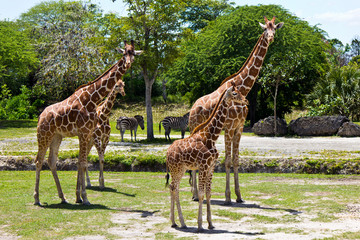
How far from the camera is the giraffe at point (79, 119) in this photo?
11.8m

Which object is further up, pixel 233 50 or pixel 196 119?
pixel 233 50

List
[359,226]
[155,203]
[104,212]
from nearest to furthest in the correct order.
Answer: [359,226], [104,212], [155,203]

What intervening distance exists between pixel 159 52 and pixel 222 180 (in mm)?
15631

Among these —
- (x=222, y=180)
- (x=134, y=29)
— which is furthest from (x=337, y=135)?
(x=222, y=180)

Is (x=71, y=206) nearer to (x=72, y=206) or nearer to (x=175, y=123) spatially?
(x=72, y=206)

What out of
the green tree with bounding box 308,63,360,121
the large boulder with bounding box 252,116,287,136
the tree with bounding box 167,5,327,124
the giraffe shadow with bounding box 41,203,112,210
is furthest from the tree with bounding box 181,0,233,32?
the giraffe shadow with bounding box 41,203,112,210

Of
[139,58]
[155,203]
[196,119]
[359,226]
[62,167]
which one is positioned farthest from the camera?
Result: [139,58]

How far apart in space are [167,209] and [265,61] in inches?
997

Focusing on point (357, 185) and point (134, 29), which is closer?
point (357, 185)

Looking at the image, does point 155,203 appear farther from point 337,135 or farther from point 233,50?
point 233,50

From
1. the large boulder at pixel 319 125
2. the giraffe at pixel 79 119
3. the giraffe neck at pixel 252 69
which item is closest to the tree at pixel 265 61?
the large boulder at pixel 319 125

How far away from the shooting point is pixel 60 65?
37469 mm

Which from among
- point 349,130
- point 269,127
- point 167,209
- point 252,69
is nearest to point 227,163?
point 167,209

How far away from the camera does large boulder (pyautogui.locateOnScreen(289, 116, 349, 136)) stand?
3094cm
